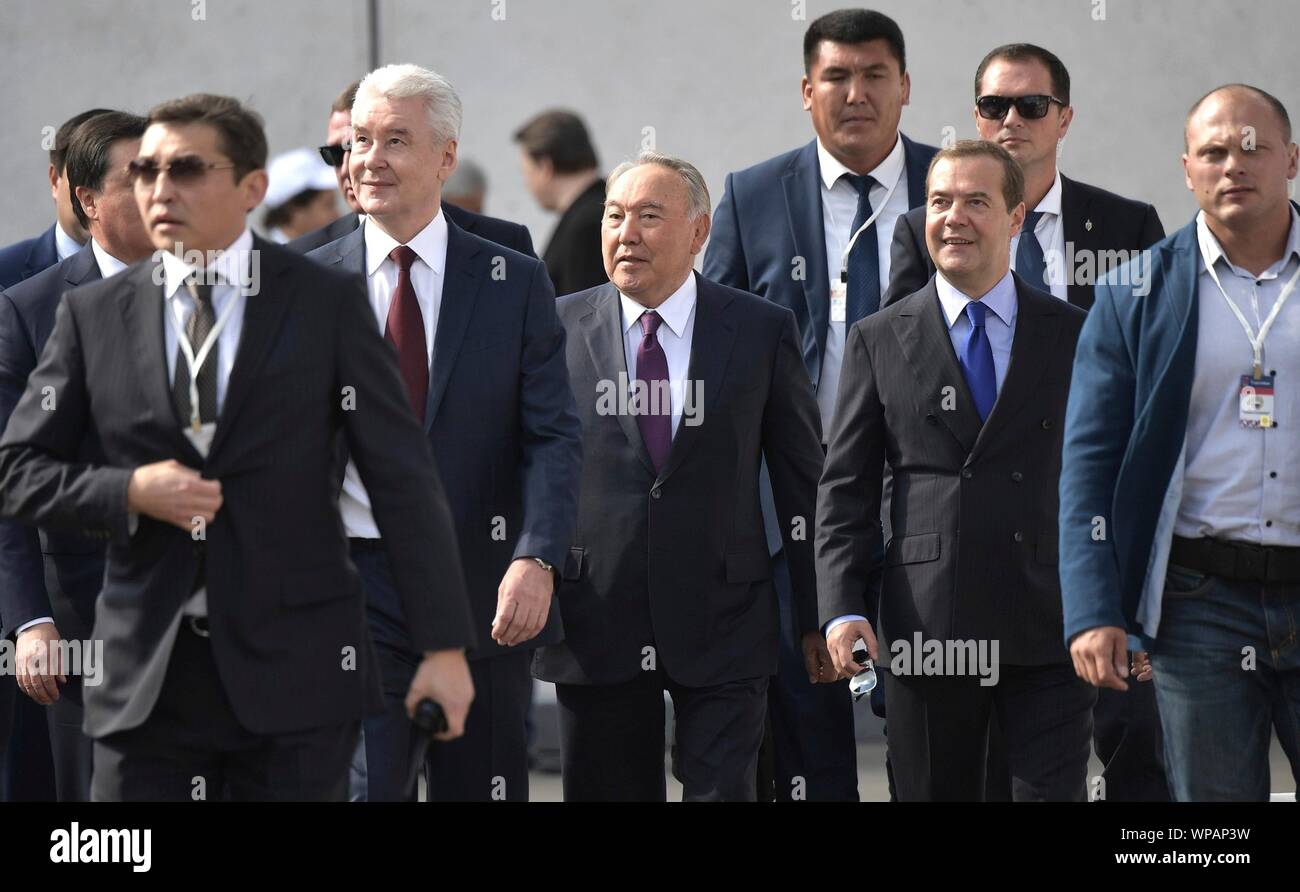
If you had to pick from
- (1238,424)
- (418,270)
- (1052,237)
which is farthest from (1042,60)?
(418,270)

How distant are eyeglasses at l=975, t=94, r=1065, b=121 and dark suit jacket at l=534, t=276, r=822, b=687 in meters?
1.28

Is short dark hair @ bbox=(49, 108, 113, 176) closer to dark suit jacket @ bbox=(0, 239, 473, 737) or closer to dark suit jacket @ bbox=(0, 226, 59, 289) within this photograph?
dark suit jacket @ bbox=(0, 226, 59, 289)

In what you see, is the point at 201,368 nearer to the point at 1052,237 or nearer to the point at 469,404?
the point at 469,404

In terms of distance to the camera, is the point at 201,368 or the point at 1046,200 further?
the point at 1046,200

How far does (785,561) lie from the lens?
20.4 ft

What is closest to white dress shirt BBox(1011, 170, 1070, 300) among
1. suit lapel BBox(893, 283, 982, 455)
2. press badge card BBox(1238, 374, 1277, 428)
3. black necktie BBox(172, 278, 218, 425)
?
suit lapel BBox(893, 283, 982, 455)

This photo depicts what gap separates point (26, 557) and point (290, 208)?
13.4 ft

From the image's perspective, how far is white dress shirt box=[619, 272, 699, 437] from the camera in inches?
228

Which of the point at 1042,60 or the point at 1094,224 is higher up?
the point at 1042,60

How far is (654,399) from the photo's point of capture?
19.0 ft

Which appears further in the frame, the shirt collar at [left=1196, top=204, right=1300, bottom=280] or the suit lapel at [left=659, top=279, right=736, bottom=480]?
the suit lapel at [left=659, top=279, right=736, bottom=480]

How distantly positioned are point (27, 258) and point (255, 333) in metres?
2.75
